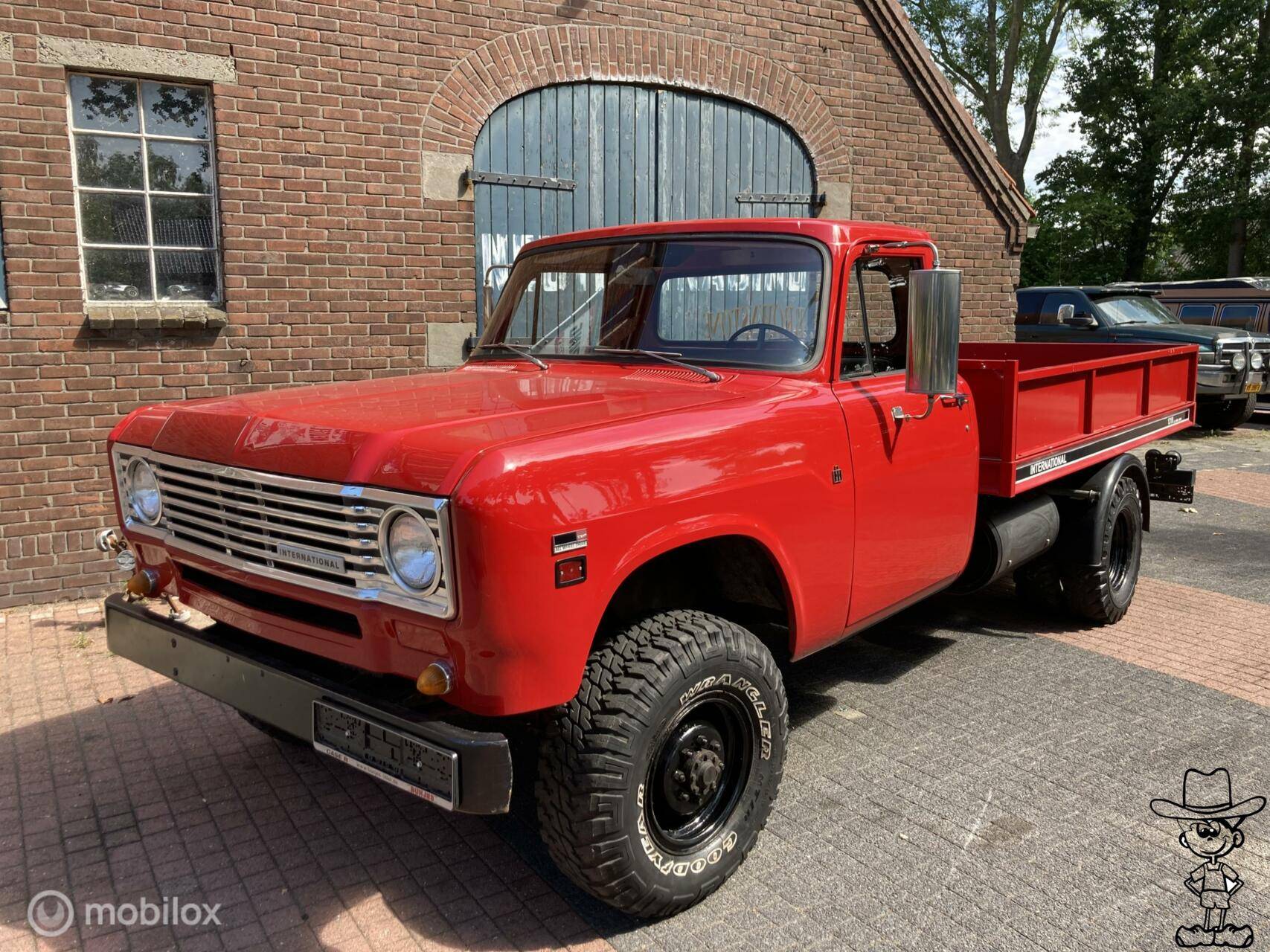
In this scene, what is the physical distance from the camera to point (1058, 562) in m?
5.55

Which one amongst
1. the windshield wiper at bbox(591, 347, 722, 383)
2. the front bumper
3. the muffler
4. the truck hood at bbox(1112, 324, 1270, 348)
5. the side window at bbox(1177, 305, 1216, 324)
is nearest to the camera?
the windshield wiper at bbox(591, 347, 722, 383)

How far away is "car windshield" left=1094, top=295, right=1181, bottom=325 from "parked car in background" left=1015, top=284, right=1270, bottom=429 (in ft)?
0.04

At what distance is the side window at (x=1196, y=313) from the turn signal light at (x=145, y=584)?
1649 cm

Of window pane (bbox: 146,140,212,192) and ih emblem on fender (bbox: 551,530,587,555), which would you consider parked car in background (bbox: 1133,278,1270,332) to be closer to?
window pane (bbox: 146,140,212,192)

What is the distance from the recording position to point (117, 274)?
6434mm

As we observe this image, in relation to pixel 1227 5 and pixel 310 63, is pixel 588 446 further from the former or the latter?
pixel 1227 5

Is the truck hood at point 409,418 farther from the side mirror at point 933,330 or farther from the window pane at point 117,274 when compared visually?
the window pane at point 117,274

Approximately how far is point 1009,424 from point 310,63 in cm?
504

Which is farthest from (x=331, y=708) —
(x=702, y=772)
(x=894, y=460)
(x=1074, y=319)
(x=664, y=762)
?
(x=1074, y=319)

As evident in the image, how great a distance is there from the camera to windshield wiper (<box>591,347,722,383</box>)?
143 inches

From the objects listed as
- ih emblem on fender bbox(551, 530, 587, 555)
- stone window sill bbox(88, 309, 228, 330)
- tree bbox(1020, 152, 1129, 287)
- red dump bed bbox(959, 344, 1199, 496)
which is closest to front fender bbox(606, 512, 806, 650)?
ih emblem on fender bbox(551, 530, 587, 555)

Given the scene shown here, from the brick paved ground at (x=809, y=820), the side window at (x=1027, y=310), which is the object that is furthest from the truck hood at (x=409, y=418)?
Answer: the side window at (x=1027, y=310)

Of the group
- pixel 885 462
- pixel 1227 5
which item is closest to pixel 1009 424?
pixel 885 462

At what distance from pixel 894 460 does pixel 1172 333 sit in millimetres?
12286
